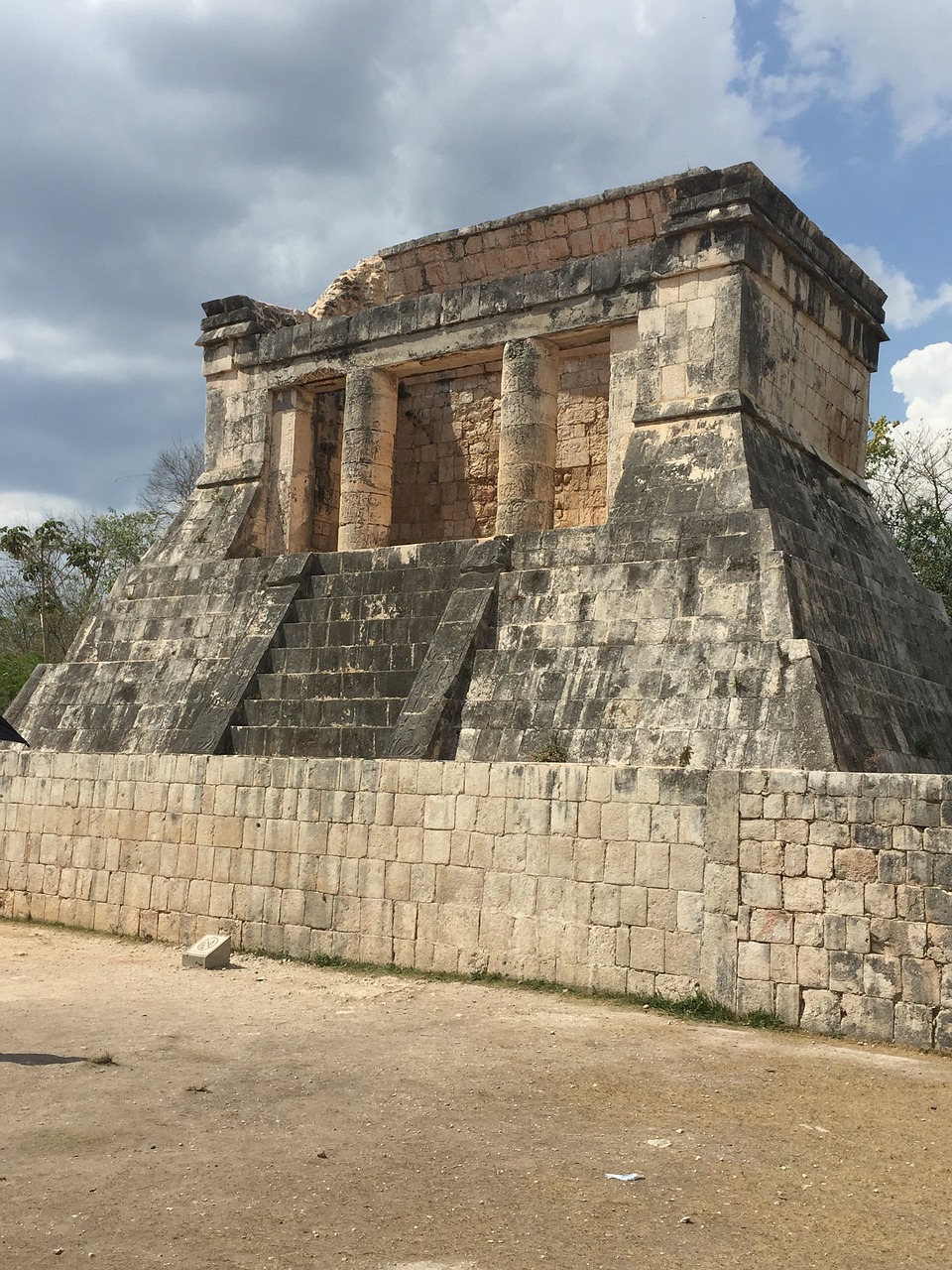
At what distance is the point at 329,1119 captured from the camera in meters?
5.60

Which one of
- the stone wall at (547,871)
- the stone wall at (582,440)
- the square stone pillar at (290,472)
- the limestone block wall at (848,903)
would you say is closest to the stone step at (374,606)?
the square stone pillar at (290,472)

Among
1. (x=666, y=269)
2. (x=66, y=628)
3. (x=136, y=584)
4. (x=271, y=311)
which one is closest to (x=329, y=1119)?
(x=666, y=269)

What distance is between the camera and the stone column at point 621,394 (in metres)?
11.5

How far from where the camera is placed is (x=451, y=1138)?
5.34m

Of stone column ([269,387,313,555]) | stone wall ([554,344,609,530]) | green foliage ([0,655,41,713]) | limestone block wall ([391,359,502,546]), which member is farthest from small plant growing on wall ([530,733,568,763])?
green foliage ([0,655,41,713])

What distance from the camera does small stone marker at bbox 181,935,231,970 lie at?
375 inches

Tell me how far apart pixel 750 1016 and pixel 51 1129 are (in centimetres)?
412

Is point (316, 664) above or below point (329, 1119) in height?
above

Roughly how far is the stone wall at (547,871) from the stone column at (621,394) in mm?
3643

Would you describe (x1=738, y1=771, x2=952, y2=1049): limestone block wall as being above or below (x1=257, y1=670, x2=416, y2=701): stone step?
below

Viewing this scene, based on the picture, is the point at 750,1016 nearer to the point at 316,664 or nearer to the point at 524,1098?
the point at 524,1098

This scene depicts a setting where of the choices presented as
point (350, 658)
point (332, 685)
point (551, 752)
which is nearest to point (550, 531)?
point (350, 658)

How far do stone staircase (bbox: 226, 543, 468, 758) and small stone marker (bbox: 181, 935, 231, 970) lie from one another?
192cm

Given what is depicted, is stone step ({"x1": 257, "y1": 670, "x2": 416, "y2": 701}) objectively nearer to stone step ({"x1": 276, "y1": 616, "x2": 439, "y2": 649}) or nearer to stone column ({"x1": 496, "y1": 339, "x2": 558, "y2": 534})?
stone step ({"x1": 276, "y1": 616, "x2": 439, "y2": 649})
